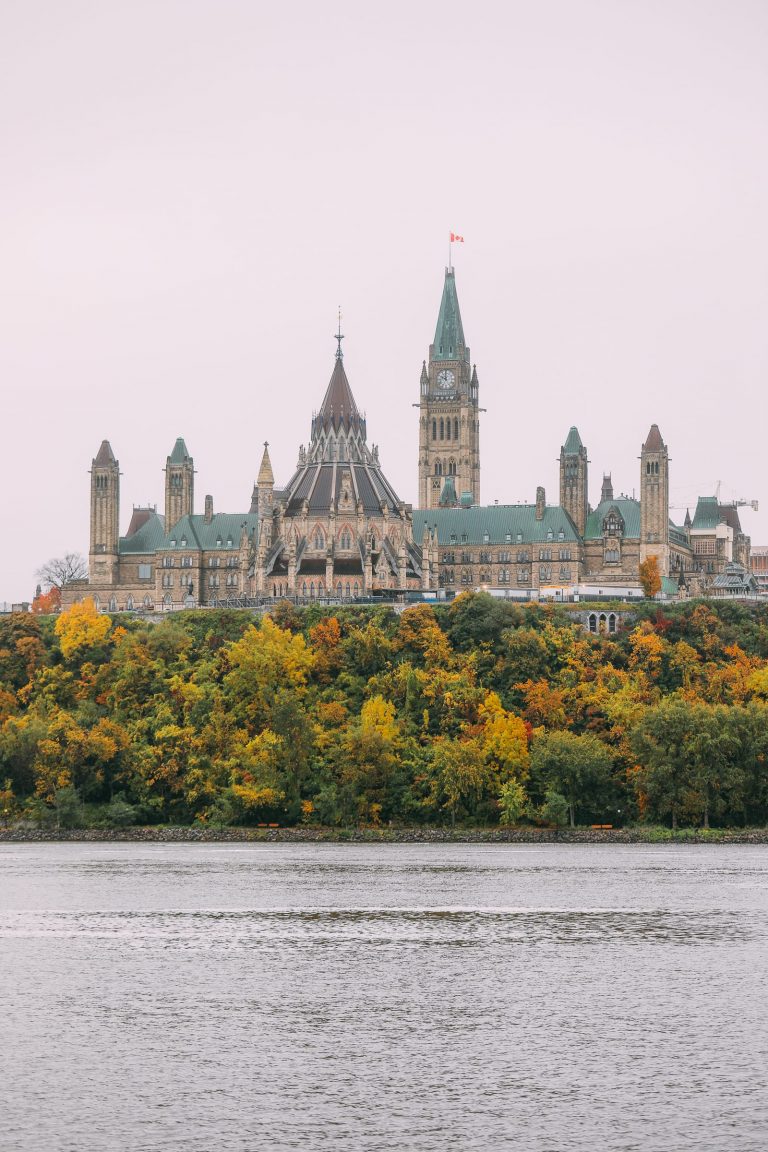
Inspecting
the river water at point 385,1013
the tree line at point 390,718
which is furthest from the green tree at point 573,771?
the river water at point 385,1013

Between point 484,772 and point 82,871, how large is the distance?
38375 millimetres

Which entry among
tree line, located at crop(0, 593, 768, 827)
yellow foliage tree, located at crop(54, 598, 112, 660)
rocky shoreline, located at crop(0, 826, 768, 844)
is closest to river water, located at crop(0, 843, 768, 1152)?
rocky shoreline, located at crop(0, 826, 768, 844)

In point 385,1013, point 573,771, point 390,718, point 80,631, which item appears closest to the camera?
point 385,1013

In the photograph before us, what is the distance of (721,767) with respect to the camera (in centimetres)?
12800

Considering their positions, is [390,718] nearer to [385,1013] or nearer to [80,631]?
[80,631]

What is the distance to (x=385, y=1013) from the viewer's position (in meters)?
59.5

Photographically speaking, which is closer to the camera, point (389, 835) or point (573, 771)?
point (573, 771)

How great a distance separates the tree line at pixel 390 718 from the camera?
134 m

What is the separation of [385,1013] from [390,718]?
3472 inches

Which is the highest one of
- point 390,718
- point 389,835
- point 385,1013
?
point 390,718

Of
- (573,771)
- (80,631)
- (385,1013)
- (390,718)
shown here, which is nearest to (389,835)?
(573,771)

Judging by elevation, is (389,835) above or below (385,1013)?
above

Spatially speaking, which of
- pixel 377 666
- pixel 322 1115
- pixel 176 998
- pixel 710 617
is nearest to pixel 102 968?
pixel 176 998

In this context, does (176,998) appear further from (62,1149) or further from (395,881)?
(395,881)
